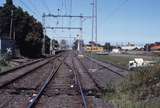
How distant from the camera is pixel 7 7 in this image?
275 feet

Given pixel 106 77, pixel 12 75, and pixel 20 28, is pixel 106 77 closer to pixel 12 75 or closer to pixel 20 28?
pixel 12 75

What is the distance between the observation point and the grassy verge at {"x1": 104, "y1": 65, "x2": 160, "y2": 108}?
49.0 ft

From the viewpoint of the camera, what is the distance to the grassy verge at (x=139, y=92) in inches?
588

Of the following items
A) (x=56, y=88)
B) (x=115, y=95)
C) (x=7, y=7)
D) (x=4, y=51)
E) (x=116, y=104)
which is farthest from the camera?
(x=7, y=7)

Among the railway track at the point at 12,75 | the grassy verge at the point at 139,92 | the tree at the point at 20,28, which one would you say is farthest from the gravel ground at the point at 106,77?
the tree at the point at 20,28

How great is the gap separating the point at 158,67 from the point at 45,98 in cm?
491

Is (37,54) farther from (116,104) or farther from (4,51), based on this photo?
(116,104)

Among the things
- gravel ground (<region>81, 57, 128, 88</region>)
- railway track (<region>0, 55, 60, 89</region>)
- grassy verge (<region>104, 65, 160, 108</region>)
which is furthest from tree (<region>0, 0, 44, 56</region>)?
grassy verge (<region>104, 65, 160, 108</region>)

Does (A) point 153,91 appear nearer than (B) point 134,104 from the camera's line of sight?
No

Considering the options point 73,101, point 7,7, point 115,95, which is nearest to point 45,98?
point 73,101

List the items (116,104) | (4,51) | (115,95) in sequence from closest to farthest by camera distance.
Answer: (116,104)
(115,95)
(4,51)

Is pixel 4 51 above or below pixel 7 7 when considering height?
below

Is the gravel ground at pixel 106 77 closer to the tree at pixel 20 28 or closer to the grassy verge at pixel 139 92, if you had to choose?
the grassy verge at pixel 139 92

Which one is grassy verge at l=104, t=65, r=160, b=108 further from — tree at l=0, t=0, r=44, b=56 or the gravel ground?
tree at l=0, t=0, r=44, b=56
